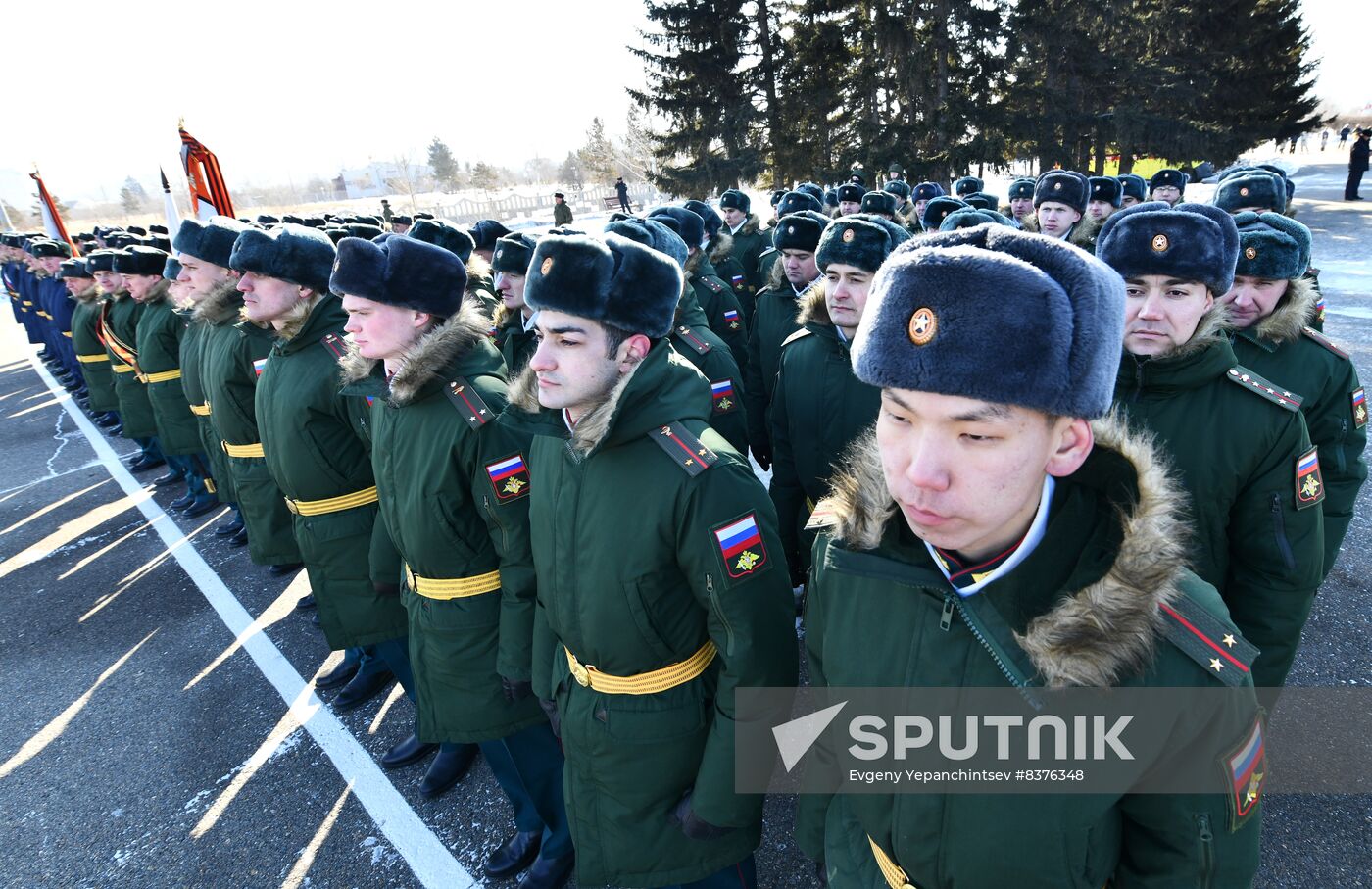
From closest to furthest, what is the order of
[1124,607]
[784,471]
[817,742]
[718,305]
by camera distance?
[1124,607], [817,742], [784,471], [718,305]

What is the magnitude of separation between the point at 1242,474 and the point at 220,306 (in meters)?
5.52

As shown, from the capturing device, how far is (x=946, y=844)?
143 cm

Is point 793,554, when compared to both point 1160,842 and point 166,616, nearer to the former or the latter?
point 1160,842

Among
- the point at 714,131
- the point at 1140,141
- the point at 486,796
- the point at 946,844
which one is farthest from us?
the point at 714,131

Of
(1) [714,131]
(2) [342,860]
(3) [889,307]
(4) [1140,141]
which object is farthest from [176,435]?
(4) [1140,141]

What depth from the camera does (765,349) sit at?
555 cm

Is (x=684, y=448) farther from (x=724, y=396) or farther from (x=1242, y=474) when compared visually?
(x=724, y=396)

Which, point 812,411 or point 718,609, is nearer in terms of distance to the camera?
point 718,609

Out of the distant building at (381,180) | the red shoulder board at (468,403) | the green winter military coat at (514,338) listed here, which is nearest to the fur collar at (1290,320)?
the red shoulder board at (468,403)

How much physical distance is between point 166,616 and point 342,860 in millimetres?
3477

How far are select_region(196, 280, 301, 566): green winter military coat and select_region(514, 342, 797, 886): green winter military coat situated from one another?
2.98 metres

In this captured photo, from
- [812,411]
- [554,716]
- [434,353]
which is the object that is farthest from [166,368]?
[812,411]

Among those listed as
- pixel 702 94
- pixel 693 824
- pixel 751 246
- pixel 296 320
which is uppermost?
pixel 702 94

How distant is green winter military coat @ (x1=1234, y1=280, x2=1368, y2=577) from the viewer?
2943 mm
